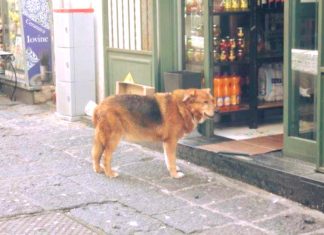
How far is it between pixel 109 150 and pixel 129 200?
866 millimetres

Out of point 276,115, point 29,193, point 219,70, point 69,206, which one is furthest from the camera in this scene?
point 276,115

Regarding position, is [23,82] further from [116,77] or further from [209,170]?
[209,170]

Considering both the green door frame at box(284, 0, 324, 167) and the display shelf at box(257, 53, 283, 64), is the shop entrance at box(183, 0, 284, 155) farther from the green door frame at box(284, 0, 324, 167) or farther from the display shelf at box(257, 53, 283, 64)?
the green door frame at box(284, 0, 324, 167)

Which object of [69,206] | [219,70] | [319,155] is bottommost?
[69,206]

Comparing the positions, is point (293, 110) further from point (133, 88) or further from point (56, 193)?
point (133, 88)

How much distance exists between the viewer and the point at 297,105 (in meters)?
7.30

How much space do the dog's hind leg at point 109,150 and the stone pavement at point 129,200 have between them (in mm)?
118

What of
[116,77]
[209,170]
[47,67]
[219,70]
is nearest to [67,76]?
[116,77]

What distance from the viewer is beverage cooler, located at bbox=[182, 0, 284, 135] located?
28.3 ft

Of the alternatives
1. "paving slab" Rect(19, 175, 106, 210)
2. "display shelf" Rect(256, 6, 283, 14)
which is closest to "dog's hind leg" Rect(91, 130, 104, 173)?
"paving slab" Rect(19, 175, 106, 210)

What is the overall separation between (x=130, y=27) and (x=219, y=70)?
1511mm

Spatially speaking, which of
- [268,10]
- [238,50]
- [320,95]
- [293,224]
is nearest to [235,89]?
[238,50]

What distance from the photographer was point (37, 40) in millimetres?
11844

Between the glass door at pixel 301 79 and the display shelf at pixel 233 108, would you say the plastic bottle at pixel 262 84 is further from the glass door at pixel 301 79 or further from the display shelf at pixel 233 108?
the glass door at pixel 301 79
